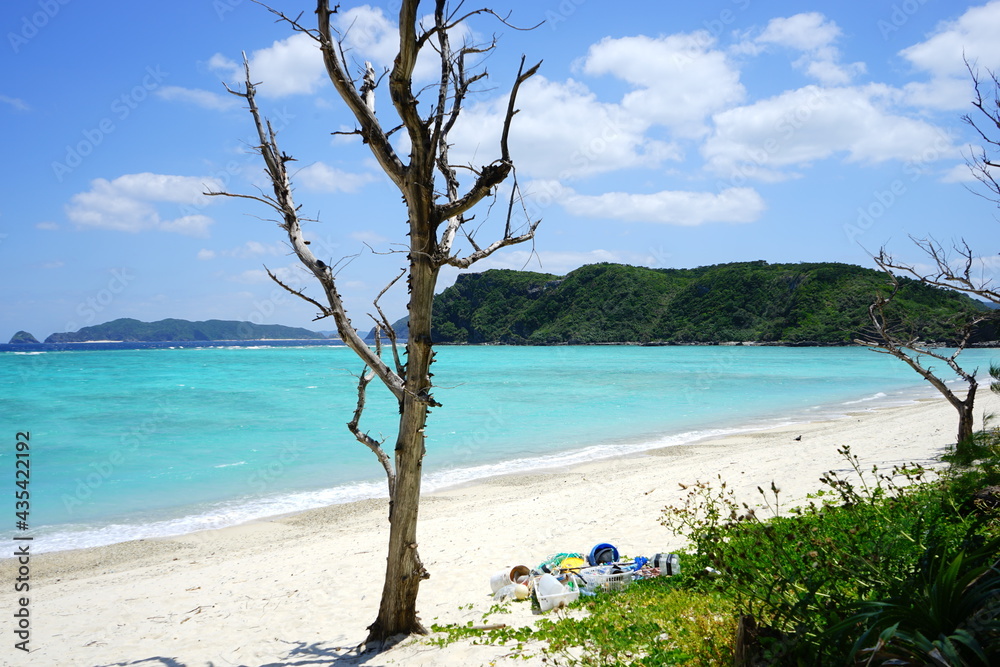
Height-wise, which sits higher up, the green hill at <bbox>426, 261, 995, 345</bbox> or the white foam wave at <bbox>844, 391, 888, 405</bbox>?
the green hill at <bbox>426, 261, 995, 345</bbox>

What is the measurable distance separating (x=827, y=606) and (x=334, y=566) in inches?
264

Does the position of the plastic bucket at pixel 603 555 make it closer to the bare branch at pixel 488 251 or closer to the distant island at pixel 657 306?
the bare branch at pixel 488 251

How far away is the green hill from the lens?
289ft

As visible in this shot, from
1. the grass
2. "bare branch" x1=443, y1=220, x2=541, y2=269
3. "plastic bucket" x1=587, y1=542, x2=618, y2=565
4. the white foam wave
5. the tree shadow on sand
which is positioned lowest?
the white foam wave

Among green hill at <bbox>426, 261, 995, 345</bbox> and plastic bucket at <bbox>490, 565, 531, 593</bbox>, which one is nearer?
plastic bucket at <bbox>490, 565, 531, 593</bbox>

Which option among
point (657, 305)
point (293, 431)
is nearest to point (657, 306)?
point (657, 305)

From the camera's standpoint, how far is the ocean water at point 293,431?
43.8 ft

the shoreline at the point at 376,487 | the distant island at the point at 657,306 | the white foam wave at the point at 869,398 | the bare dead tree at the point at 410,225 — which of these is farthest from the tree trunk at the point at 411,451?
the distant island at the point at 657,306

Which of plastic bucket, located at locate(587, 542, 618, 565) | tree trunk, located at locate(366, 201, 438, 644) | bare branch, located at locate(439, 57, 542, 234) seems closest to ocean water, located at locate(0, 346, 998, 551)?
tree trunk, located at locate(366, 201, 438, 644)

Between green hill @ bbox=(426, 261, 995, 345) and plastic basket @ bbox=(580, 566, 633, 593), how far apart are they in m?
71.4

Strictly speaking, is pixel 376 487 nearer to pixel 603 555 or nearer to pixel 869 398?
pixel 603 555

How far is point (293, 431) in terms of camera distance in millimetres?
23016

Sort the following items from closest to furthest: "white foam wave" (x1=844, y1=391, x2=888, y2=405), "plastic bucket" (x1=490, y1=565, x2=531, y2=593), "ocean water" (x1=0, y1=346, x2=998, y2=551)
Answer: "plastic bucket" (x1=490, y1=565, x2=531, y2=593)
"ocean water" (x1=0, y1=346, x2=998, y2=551)
"white foam wave" (x1=844, y1=391, x2=888, y2=405)

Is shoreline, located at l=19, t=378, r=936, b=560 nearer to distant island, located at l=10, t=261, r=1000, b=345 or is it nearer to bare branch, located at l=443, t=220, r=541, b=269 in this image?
bare branch, located at l=443, t=220, r=541, b=269
